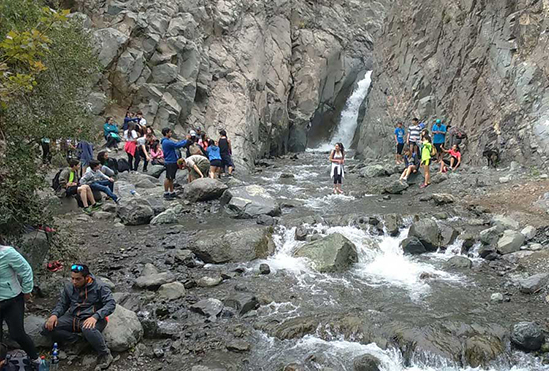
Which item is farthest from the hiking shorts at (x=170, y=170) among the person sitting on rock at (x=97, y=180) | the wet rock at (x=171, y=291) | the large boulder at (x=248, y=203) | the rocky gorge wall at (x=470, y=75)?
the rocky gorge wall at (x=470, y=75)

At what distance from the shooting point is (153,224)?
46.2 ft

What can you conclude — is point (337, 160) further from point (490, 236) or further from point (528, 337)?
point (528, 337)

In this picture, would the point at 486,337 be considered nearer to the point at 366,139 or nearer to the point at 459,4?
the point at 459,4

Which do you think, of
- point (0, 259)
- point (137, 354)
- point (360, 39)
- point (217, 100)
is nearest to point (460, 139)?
point (217, 100)

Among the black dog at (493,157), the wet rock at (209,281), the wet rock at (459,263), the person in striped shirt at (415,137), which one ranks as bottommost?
the wet rock at (209,281)

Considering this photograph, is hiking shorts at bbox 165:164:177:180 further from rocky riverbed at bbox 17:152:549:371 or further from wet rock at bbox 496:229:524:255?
wet rock at bbox 496:229:524:255

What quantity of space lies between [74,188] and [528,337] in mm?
13938

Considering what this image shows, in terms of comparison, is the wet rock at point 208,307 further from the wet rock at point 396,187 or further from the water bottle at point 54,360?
the wet rock at point 396,187

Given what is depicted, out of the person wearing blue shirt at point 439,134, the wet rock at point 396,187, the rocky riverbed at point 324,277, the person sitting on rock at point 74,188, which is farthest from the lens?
the person wearing blue shirt at point 439,134

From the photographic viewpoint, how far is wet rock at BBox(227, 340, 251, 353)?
7386 millimetres

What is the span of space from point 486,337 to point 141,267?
7.91 metres

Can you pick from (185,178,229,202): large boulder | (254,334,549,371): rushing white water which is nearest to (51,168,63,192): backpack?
(185,178,229,202): large boulder

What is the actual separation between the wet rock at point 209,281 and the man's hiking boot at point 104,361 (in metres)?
3.28

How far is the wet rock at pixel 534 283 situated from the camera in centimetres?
927
